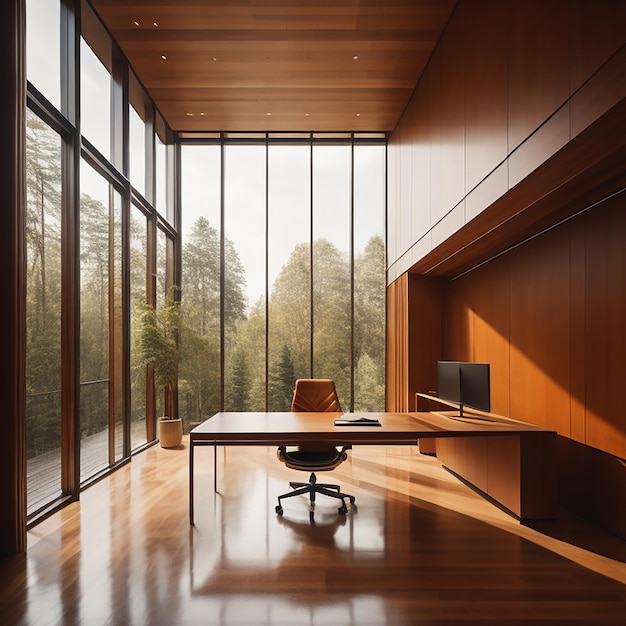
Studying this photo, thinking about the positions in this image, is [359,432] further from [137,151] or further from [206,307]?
[137,151]

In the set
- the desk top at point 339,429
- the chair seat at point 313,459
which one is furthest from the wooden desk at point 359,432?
the chair seat at point 313,459

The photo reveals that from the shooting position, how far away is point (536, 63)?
328cm

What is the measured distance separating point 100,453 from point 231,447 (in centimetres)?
215

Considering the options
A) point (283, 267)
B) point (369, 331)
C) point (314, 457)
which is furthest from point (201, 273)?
point (314, 457)

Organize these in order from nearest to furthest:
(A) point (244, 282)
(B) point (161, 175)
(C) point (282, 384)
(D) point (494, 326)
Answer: (D) point (494, 326) → (B) point (161, 175) → (C) point (282, 384) → (A) point (244, 282)

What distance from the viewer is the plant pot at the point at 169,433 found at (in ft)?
24.0

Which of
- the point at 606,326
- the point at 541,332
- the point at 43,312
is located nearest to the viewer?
the point at 606,326

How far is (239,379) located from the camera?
26.8 ft

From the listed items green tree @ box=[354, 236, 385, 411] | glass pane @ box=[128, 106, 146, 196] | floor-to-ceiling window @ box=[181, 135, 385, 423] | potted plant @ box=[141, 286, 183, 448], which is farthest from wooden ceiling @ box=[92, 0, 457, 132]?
potted plant @ box=[141, 286, 183, 448]

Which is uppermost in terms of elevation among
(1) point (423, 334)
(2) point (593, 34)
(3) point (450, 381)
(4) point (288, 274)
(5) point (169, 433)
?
(2) point (593, 34)

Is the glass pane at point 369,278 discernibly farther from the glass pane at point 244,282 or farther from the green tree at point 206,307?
the green tree at point 206,307

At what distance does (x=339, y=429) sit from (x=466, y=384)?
55.3 inches

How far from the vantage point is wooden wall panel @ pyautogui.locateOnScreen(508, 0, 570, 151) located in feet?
9.71

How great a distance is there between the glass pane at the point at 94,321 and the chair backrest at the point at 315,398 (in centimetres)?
212
